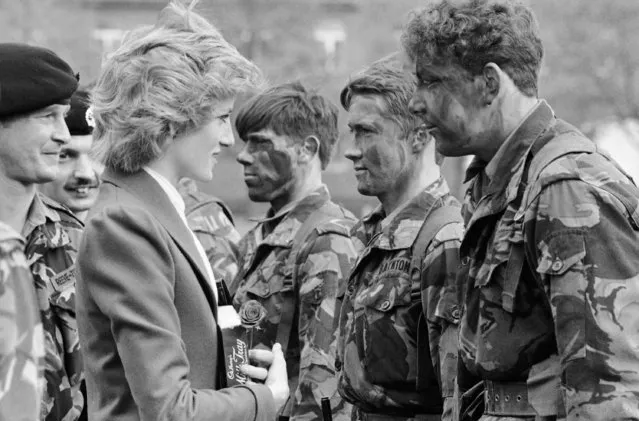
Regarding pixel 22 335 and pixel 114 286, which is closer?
pixel 22 335

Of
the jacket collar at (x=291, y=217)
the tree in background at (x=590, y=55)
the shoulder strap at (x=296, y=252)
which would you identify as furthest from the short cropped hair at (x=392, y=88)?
the tree in background at (x=590, y=55)

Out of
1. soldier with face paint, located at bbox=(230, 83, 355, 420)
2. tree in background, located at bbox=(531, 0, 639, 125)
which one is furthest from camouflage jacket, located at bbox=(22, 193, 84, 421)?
tree in background, located at bbox=(531, 0, 639, 125)

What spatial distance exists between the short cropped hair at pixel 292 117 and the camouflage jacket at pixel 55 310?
6.17ft

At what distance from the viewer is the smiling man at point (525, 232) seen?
12.4ft

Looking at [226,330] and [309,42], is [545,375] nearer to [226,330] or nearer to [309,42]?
[226,330]

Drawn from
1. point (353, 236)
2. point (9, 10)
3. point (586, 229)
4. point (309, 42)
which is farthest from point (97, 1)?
point (586, 229)

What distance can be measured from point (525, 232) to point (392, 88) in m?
2.06

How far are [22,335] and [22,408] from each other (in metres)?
0.16

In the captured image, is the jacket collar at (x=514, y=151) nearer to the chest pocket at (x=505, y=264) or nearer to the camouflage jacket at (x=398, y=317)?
the chest pocket at (x=505, y=264)

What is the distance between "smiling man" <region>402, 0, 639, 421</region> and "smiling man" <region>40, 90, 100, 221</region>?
281cm

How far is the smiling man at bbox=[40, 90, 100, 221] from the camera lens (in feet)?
22.4

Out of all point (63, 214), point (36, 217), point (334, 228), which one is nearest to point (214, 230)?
point (334, 228)

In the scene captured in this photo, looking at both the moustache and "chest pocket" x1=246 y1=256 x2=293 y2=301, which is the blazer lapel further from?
the moustache

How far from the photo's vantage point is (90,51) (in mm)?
28281
